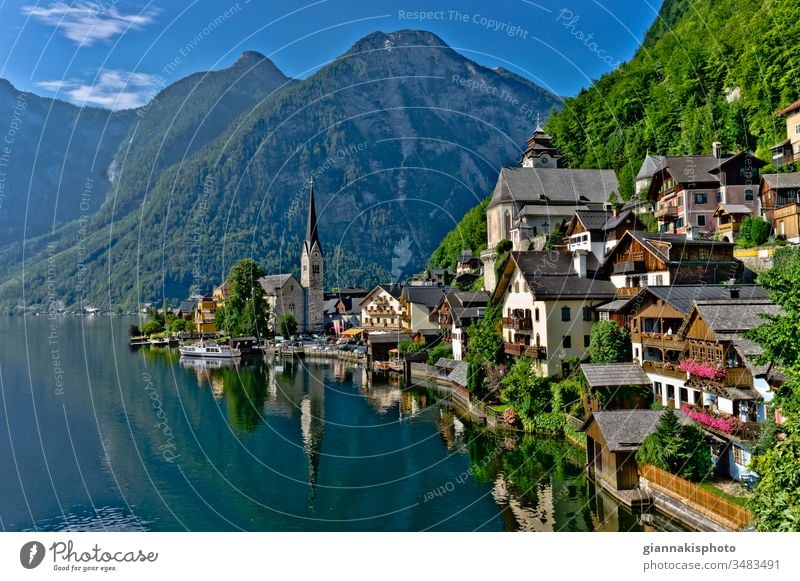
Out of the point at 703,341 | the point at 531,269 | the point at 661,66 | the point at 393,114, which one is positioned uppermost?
the point at 393,114

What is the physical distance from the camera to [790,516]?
11.7m

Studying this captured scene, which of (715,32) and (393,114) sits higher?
(393,114)

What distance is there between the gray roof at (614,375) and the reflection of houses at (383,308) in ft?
151

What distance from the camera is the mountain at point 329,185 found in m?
138

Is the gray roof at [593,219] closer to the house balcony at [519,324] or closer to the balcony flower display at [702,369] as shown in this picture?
the house balcony at [519,324]

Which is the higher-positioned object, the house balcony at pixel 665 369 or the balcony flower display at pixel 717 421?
the house balcony at pixel 665 369

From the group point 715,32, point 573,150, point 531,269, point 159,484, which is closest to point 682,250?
point 531,269

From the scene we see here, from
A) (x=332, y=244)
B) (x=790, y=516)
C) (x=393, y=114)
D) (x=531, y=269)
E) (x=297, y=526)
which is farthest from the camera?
(x=393, y=114)

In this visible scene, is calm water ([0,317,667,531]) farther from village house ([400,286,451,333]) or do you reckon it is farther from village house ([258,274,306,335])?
village house ([258,274,306,335])

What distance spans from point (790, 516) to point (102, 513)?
831 inches

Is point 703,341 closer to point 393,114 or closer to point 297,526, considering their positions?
point 297,526

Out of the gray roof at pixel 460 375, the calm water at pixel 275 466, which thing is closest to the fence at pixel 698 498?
the calm water at pixel 275 466

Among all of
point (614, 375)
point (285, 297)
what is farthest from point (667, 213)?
point (285, 297)

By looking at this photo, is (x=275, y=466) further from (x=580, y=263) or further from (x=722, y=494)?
(x=580, y=263)
